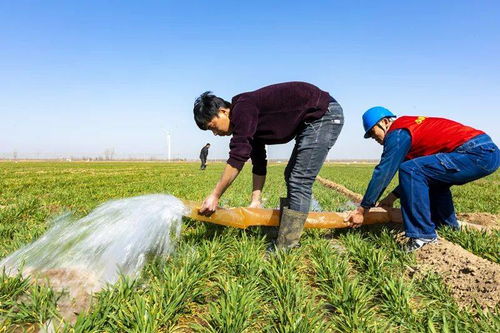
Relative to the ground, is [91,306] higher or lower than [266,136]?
lower

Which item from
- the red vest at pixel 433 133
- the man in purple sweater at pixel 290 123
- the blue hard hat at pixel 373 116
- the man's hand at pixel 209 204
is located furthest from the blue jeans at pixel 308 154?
the man's hand at pixel 209 204

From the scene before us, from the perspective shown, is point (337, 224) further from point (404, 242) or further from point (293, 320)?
point (293, 320)

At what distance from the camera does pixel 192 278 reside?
2506mm

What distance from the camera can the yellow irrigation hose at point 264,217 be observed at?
327 cm

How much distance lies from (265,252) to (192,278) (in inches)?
50.7

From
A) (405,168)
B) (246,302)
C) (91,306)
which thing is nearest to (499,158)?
(405,168)

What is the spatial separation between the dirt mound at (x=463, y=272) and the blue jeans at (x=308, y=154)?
3.85 feet

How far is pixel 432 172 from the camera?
3.27 meters

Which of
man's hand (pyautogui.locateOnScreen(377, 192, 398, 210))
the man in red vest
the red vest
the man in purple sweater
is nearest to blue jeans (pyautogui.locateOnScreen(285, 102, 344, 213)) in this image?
the man in purple sweater

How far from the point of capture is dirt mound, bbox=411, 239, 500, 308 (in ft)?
7.79

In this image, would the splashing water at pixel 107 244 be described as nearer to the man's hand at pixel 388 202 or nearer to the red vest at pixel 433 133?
the red vest at pixel 433 133

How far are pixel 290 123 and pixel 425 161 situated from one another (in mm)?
1337

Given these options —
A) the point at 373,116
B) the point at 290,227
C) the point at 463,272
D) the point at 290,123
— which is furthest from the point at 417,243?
the point at 290,123

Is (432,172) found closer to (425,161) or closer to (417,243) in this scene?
(425,161)
